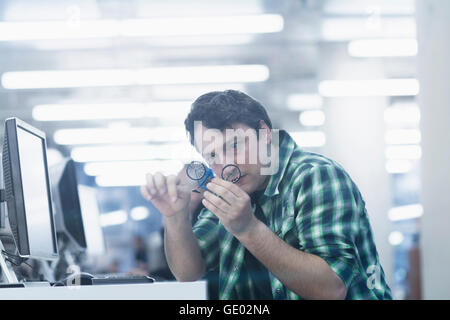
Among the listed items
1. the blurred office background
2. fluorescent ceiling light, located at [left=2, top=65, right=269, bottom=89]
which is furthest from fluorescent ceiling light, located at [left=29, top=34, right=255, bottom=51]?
fluorescent ceiling light, located at [left=2, top=65, right=269, bottom=89]

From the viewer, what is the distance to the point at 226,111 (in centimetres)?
134

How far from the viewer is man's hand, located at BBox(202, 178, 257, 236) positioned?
1.05m

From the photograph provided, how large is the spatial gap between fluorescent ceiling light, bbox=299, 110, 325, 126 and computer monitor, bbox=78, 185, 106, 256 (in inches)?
34.3

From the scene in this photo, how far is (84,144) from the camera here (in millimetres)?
2027

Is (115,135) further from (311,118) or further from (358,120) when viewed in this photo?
(358,120)

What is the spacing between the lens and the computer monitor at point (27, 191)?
1.07 meters

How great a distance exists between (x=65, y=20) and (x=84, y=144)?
1.88 ft

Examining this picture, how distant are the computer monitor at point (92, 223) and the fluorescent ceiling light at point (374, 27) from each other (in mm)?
1436

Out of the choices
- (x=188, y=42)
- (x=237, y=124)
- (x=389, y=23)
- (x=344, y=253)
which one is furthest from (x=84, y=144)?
(x=389, y=23)

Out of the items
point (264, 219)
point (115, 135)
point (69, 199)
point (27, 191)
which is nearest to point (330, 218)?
point (264, 219)

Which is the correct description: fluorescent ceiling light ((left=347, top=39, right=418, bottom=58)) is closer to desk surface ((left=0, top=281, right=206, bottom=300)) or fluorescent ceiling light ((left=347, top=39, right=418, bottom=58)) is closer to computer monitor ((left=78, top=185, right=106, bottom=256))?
computer monitor ((left=78, top=185, right=106, bottom=256))

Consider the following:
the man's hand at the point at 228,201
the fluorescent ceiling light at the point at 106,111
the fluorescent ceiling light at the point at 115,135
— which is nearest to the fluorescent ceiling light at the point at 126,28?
the fluorescent ceiling light at the point at 106,111

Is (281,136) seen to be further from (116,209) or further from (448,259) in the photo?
(448,259)
